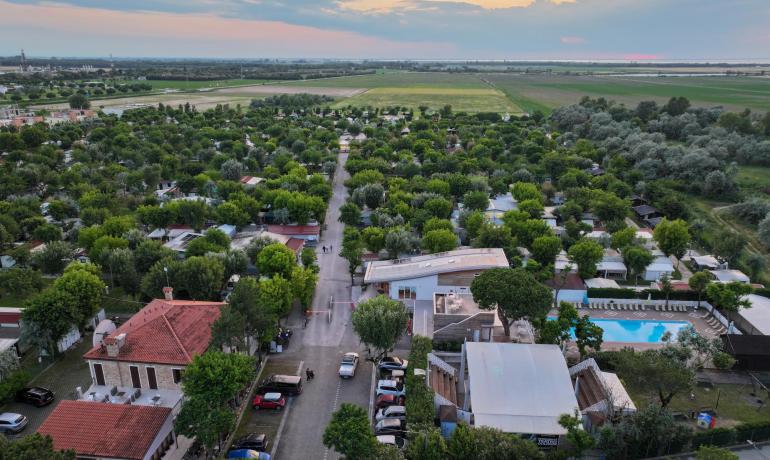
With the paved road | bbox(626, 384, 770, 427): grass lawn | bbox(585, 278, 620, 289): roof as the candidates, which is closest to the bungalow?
the paved road

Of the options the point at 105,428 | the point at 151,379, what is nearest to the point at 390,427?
the point at 151,379

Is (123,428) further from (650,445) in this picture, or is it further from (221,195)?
(221,195)

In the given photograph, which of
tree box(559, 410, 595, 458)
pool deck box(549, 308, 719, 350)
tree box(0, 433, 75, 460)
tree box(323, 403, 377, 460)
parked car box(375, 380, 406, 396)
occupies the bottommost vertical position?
pool deck box(549, 308, 719, 350)

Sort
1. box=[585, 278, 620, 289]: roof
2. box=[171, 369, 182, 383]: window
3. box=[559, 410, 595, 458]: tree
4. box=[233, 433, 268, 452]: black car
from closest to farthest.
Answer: box=[559, 410, 595, 458]: tree < box=[233, 433, 268, 452]: black car < box=[171, 369, 182, 383]: window < box=[585, 278, 620, 289]: roof

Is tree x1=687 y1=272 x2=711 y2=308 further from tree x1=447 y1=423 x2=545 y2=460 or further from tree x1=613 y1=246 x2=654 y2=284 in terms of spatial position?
tree x1=447 y1=423 x2=545 y2=460

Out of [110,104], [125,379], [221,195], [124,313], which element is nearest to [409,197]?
[221,195]

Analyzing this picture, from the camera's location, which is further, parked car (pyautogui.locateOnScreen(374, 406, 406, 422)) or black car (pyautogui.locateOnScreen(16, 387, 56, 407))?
black car (pyautogui.locateOnScreen(16, 387, 56, 407))
